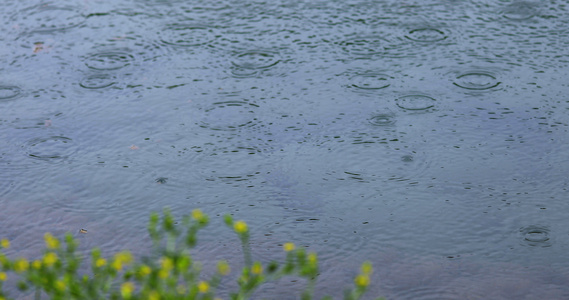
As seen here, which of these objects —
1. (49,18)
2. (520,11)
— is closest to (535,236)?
(520,11)

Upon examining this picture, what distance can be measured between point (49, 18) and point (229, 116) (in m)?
2.22

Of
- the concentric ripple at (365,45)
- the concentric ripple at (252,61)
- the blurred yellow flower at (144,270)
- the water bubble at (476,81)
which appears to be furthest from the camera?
the concentric ripple at (365,45)

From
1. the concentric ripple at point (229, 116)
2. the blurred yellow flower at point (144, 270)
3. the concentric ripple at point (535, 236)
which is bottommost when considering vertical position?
the blurred yellow flower at point (144, 270)

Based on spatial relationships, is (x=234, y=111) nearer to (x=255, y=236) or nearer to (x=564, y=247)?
(x=255, y=236)

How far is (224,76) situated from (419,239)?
1965 millimetres

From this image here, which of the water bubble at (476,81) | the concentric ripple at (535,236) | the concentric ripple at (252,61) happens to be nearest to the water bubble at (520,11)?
the water bubble at (476,81)

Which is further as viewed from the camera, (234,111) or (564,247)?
(234,111)

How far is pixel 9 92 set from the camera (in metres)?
4.93

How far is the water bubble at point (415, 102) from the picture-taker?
4.51 meters

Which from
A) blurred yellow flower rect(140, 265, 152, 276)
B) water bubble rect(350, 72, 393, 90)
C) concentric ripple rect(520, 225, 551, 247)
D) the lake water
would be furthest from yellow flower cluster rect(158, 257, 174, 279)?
water bubble rect(350, 72, 393, 90)

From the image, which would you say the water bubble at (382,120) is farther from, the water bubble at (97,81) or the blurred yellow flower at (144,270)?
the blurred yellow flower at (144,270)

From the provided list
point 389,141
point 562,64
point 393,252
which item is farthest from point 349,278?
point 562,64

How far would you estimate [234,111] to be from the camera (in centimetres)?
456

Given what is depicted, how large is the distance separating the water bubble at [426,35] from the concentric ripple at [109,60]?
1.93 m
